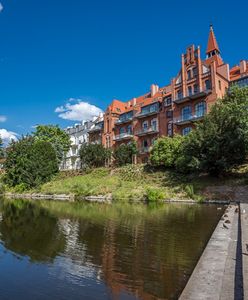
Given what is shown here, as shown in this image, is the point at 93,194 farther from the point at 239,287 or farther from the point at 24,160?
the point at 239,287

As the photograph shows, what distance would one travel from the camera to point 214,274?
6973 millimetres

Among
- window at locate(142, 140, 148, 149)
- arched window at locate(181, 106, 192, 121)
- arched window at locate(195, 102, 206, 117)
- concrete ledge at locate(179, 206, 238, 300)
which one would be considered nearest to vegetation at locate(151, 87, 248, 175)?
arched window at locate(195, 102, 206, 117)

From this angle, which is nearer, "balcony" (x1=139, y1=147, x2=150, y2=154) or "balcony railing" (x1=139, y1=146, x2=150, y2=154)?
"balcony" (x1=139, y1=147, x2=150, y2=154)

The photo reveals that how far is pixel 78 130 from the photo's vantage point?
7881 centimetres

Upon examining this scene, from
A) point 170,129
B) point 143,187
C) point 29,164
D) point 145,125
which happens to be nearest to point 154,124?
A: point 145,125

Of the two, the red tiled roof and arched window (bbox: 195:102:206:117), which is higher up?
the red tiled roof

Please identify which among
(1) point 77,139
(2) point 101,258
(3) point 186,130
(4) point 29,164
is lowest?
(2) point 101,258

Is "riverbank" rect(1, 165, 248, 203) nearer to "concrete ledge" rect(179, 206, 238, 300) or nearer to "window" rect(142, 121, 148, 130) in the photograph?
"window" rect(142, 121, 148, 130)

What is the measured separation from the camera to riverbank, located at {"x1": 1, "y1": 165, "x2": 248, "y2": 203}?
3002 cm

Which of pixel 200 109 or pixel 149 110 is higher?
pixel 149 110

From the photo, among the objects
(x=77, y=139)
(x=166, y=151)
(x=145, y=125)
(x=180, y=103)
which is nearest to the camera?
(x=166, y=151)

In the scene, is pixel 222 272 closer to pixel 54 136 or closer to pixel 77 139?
pixel 54 136

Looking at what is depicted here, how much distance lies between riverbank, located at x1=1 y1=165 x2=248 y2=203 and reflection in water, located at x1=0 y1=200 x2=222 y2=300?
13.8 metres

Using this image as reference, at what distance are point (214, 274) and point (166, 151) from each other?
33740mm
